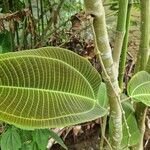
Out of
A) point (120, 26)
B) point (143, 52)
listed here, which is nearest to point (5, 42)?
point (143, 52)

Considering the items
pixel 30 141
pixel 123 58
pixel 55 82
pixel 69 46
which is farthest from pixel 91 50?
pixel 55 82

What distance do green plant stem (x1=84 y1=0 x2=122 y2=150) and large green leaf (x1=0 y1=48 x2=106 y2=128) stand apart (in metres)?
0.04

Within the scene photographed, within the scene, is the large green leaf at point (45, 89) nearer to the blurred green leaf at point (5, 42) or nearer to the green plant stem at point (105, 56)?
the green plant stem at point (105, 56)

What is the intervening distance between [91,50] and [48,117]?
0.62 meters

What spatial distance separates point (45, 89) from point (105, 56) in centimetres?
14

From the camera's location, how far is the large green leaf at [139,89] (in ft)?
2.31

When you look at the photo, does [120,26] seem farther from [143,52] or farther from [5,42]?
[5,42]

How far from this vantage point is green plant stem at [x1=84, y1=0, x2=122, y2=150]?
562 mm

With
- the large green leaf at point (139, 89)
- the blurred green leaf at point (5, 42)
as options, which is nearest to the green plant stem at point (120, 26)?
the large green leaf at point (139, 89)

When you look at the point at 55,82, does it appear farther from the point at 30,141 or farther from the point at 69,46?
the point at 69,46

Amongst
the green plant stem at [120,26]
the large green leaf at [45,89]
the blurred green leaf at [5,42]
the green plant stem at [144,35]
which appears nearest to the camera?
the large green leaf at [45,89]

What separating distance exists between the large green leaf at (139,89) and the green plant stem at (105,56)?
0.19 feet

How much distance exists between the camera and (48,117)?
1.65 ft

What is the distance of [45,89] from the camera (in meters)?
0.51
